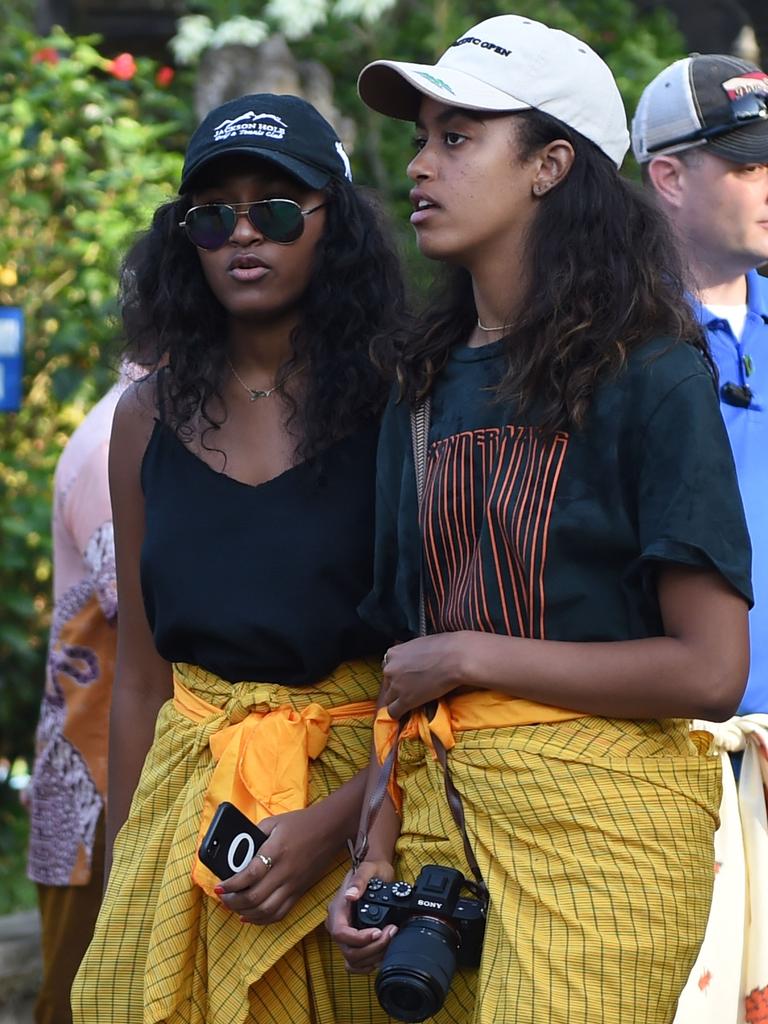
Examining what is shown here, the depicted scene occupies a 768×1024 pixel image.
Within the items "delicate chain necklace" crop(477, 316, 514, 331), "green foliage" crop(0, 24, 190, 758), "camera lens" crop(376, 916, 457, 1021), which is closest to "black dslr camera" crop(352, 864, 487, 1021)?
"camera lens" crop(376, 916, 457, 1021)

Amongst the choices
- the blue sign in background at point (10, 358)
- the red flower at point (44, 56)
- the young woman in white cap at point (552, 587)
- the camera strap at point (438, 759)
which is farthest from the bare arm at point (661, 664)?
the red flower at point (44, 56)

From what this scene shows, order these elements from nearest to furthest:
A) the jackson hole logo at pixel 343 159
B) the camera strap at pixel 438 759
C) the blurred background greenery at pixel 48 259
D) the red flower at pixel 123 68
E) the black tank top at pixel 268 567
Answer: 1. the camera strap at pixel 438 759
2. the black tank top at pixel 268 567
3. the jackson hole logo at pixel 343 159
4. the blurred background greenery at pixel 48 259
5. the red flower at pixel 123 68

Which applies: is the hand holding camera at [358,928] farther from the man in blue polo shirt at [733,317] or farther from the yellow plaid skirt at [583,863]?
the man in blue polo shirt at [733,317]

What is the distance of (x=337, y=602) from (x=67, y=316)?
12.3 feet

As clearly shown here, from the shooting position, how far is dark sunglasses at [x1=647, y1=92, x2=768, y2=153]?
3170 millimetres

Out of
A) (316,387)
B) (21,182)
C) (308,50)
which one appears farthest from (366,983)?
(308,50)

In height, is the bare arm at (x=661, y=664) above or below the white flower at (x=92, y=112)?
below

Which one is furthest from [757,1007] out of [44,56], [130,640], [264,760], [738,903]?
[44,56]

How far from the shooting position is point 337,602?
2.65 m

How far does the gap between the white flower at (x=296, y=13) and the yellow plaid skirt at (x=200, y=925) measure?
15.6ft

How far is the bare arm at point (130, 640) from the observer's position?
9.53ft

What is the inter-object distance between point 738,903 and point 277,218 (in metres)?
1.39

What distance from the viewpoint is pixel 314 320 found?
2846 mm

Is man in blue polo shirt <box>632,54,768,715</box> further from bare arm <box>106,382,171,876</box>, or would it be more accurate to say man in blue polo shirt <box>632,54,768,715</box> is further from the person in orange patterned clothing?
the person in orange patterned clothing
